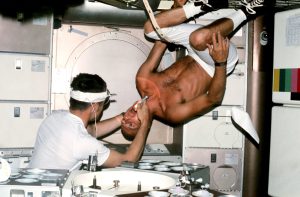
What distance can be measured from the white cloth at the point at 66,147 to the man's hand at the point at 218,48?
115 centimetres

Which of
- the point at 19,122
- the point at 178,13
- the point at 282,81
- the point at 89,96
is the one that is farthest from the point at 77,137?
the point at 282,81

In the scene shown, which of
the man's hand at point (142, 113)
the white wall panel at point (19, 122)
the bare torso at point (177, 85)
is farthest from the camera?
A: the white wall panel at point (19, 122)

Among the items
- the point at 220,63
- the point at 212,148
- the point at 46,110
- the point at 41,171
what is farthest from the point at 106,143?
the point at 41,171

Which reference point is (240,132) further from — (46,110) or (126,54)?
A: (46,110)

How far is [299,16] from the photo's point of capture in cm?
402

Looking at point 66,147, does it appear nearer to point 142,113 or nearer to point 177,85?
point 142,113

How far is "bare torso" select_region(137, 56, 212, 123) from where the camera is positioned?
3.96 m

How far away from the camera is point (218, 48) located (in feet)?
11.1

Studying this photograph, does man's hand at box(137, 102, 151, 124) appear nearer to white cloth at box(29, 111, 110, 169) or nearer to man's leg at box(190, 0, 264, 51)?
white cloth at box(29, 111, 110, 169)

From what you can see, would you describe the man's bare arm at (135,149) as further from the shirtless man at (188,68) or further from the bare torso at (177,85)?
the bare torso at (177,85)

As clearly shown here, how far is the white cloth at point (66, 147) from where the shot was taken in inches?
A: 121

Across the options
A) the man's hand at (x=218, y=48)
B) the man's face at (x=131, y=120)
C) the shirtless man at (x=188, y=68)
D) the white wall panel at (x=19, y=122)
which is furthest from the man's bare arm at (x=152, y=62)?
the white wall panel at (x=19, y=122)

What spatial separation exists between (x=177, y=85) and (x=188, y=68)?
0.19 meters

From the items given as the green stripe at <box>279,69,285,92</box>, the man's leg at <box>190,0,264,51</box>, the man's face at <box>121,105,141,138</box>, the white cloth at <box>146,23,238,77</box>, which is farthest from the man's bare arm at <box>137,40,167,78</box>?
the green stripe at <box>279,69,285,92</box>
